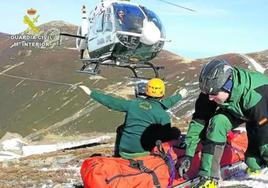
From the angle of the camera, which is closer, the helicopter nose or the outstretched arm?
the outstretched arm

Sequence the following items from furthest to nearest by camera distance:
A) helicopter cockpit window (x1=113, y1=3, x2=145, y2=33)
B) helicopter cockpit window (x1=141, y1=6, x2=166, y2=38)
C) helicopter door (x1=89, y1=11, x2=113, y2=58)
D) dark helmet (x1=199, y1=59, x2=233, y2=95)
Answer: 1. helicopter door (x1=89, y1=11, x2=113, y2=58)
2. helicopter cockpit window (x1=141, y1=6, x2=166, y2=38)
3. helicopter cockpit window (x1=113, y1=3, x2=145, y2=33)
4. dark helmet (x1=199, y1=59, x2=233, y2=95)

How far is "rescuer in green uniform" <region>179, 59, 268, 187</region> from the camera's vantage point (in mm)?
6078

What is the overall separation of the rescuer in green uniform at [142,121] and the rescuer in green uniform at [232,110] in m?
1.75

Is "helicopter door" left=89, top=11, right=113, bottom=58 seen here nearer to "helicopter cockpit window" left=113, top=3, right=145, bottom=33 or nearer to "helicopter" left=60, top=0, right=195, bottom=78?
"helicopter" left=60, top=0, right=195, bottom=78

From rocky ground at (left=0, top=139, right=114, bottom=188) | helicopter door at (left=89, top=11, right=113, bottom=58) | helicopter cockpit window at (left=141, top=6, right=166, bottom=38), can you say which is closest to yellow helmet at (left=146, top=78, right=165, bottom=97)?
rocky ground at (left=0, top=139, right=114, bottom=188)

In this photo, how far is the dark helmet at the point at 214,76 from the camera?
6062mm

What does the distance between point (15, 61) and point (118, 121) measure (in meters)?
44.1

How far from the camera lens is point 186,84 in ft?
212

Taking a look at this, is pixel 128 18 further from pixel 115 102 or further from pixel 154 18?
pixel 115 102

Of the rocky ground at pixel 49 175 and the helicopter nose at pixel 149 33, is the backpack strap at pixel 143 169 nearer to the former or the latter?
the rocky ground at pixel 49 175

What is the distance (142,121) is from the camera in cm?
839

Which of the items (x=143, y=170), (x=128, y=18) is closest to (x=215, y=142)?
(x=143, y=170)

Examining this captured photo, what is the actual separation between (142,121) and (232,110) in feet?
8.06

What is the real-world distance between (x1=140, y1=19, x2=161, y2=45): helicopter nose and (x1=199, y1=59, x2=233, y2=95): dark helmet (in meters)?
13.0
